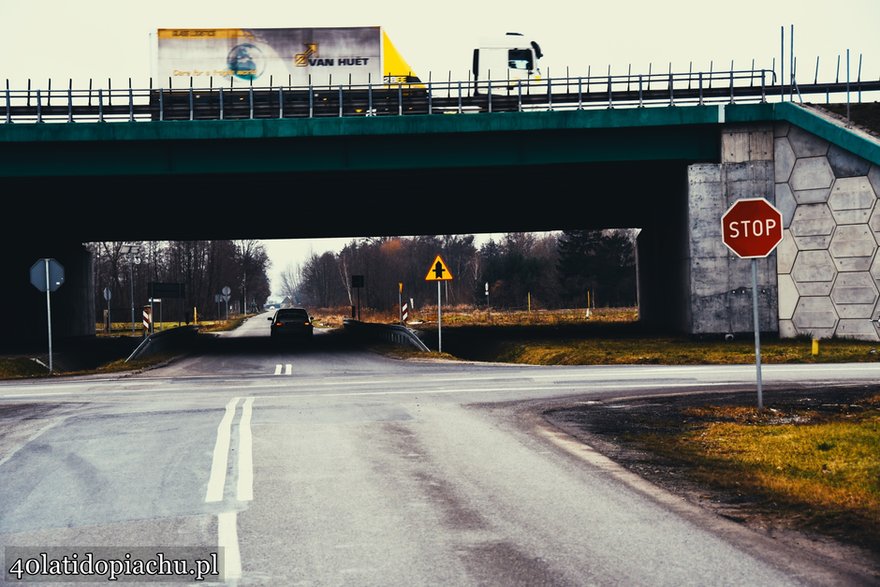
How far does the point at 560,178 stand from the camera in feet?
112

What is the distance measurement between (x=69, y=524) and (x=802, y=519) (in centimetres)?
521

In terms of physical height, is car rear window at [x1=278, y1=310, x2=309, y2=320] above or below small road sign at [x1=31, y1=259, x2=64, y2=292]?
below

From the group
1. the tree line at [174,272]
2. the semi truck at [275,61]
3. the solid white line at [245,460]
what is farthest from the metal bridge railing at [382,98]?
the tree line at [174,272]

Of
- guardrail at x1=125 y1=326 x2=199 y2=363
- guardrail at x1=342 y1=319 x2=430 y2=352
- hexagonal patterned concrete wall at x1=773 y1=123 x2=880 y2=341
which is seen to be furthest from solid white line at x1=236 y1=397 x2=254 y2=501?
hexagonal patterned concrete wall at x1=773 y1=123 x2=880 y2=341

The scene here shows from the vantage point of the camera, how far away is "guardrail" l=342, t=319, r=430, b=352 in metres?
33.0

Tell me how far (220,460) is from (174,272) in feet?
A: 328

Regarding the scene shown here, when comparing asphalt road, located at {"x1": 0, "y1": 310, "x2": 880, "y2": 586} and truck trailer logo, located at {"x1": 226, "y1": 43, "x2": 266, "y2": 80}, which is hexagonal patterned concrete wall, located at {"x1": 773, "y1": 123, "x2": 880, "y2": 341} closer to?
asphalt road, located at {"x1": 0, "y1": 310, "x2": 880, "y2": 586}

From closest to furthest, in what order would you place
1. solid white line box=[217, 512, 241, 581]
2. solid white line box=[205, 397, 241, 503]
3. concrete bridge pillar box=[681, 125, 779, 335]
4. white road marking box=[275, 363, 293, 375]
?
solid white line box=[217, 512, 241, 581] → solid white line box=[205, 397, 241, 503] → white road marking box=[275, 363, 293, 375] → concrete bridge pillar box=[681, 125, 779, 335]

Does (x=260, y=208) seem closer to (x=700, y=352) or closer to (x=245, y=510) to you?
(x=700, y=352)

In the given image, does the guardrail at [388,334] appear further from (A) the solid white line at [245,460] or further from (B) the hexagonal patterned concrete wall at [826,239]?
(A) the solid white line at [245,460]

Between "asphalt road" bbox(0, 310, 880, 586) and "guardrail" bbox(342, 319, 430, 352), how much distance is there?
17723 millimetres

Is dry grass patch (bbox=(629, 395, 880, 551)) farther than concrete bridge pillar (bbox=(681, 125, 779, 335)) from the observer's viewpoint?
No

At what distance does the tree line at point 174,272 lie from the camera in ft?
317

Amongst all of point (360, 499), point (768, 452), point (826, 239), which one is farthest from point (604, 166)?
point (360, 499)
